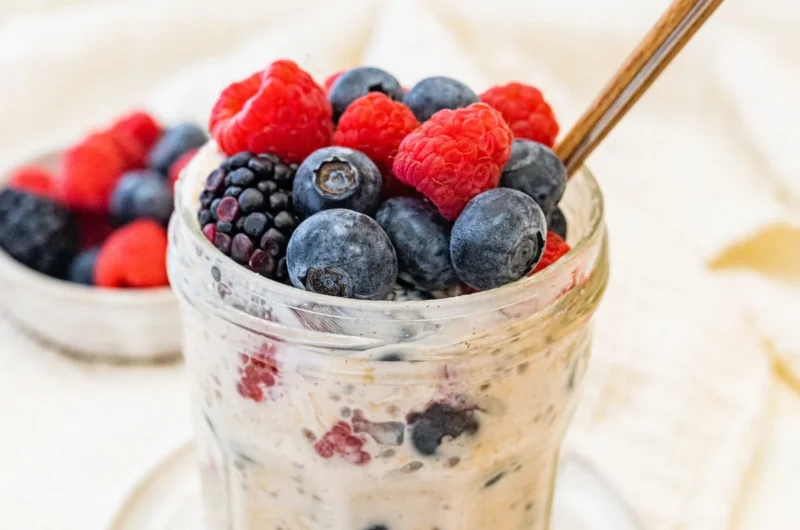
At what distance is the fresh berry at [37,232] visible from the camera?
42.5 inches

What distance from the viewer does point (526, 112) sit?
1.96 feet

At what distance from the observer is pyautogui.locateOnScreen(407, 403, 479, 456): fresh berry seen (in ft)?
1.70

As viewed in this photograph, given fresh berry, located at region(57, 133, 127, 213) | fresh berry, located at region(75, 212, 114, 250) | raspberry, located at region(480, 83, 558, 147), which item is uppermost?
raspberry, located at region(480, 83, 558, 147)

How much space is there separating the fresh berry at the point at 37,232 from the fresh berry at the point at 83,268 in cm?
2

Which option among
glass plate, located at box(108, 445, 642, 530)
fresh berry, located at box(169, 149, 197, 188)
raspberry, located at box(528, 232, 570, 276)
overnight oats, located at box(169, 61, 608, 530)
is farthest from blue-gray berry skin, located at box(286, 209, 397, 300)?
fresh berry, located at box(169, 149, 197, 188)

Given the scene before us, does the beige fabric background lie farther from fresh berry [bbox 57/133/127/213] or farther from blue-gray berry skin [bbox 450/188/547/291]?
blue-gray berry skin [bbox 450/188/547/291]

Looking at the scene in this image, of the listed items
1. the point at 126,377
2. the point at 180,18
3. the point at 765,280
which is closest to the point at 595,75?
the point at 765,280

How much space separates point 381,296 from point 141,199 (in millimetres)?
710

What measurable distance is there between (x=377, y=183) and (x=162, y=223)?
0.67m

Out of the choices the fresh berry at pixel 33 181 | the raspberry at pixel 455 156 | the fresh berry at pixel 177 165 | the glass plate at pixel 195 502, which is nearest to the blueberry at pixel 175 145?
the fresh berry at pixel 177 165

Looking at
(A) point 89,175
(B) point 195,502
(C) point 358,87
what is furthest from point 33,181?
(C) point 358,87

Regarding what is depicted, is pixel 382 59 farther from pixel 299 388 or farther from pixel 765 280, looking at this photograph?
pixel 299 388

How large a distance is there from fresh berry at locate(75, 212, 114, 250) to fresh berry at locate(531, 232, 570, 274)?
31.3 inches

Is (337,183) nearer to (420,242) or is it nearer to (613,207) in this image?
(420,242)
